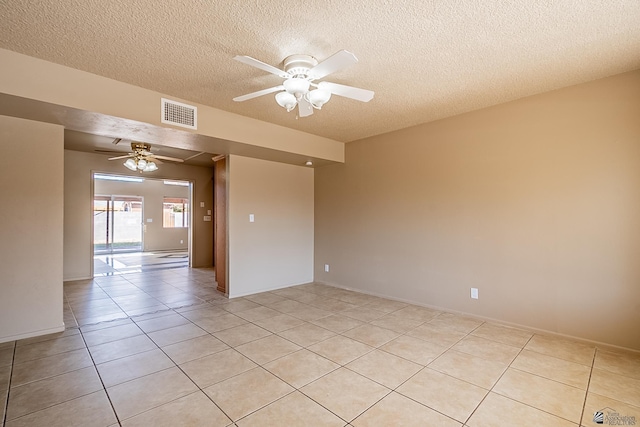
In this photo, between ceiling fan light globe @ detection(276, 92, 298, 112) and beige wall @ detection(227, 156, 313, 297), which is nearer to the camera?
ceiling fan light globe @ detection(276, 92, 298, 112)

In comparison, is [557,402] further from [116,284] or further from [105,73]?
[116,284]

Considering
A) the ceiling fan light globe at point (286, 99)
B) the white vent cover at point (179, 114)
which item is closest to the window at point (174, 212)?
the white vent cover at point (179, 114)

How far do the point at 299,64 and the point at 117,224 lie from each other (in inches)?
462

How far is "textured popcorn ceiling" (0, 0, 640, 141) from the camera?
1.89 m

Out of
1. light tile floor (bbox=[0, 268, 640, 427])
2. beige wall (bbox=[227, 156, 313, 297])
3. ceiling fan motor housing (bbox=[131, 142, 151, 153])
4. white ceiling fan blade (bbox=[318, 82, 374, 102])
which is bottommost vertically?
light tile floor (bbox=[0, 268, 640, 427])

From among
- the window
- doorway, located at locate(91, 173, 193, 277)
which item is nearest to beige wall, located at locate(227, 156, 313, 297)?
doorway, located at locate(91, 173, 193, 277)

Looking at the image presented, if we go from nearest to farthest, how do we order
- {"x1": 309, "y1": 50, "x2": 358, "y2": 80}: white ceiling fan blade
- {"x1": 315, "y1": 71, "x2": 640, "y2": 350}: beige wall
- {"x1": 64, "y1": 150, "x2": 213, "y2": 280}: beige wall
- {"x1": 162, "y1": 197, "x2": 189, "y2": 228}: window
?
{"x1": 309, "y1": 50, "x2": 358, "y2": 80}: white ceiling fan blade
{"x1": 315, "y1": 71, "x2": 640, "y2": 350}: beige wall
{"x1": 64, "y1": 150, "x2": 213, "y2": 280}: beige wall
{"x1": 162, "y1": 197, "x2": 189, "y2": 228}: window

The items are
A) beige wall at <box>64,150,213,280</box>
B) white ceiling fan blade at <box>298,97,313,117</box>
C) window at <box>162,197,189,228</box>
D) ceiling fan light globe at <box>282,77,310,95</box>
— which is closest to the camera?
ceiling fan light globe at <box>282,77,310,95</box>

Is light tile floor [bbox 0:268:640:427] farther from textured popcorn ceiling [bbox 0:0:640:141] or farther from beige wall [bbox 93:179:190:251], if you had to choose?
beige wall [bbox 93:179:190:251]

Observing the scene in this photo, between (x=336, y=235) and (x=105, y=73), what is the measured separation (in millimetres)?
3878

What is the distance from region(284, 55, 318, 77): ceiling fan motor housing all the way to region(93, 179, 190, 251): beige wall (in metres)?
9.80

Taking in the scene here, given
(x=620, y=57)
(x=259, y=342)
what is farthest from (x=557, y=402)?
(x=620, y=57)

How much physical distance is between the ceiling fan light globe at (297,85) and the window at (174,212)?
10004mm

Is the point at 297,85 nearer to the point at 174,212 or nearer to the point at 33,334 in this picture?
the point at 33,334
